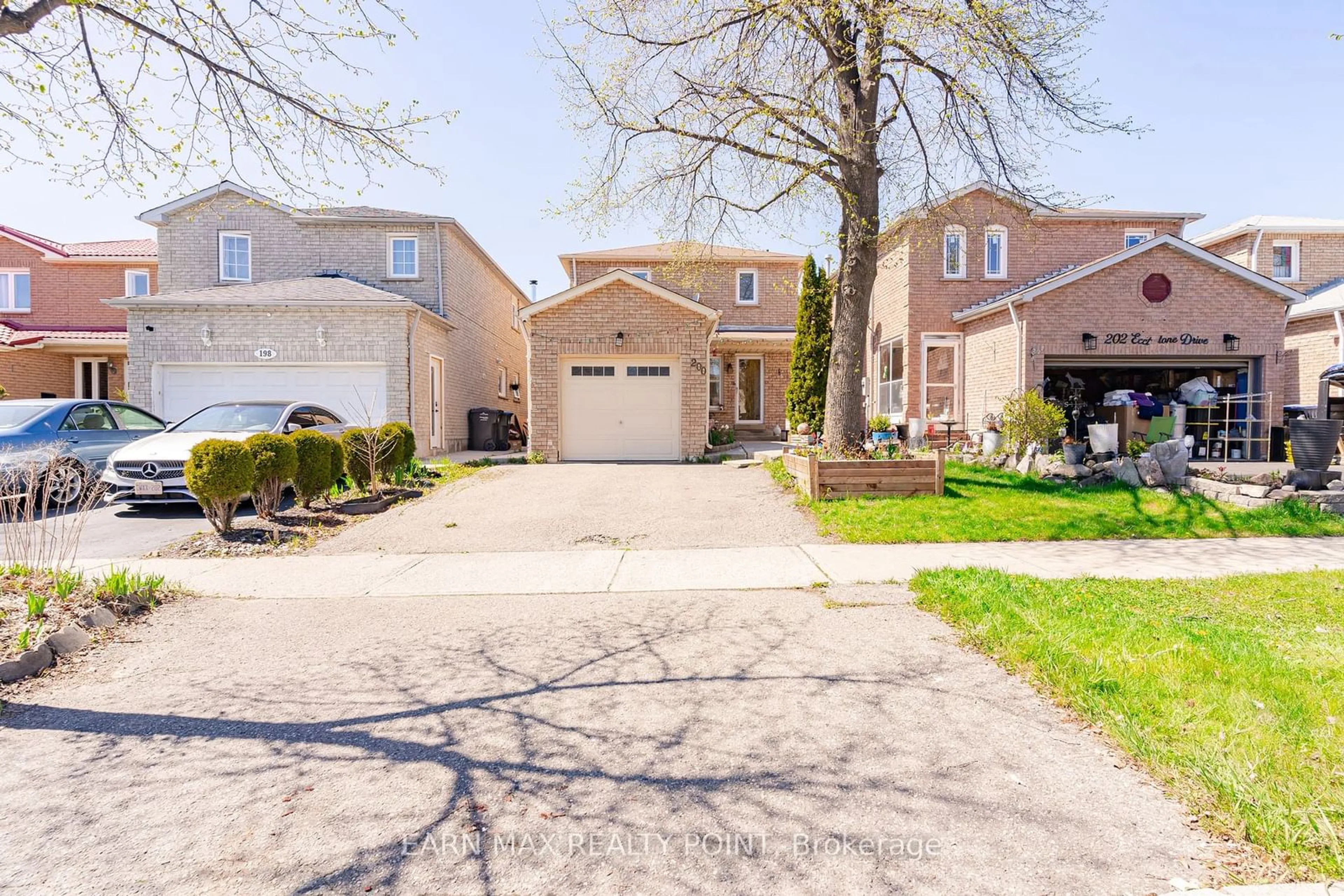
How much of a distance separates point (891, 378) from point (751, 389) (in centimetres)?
471

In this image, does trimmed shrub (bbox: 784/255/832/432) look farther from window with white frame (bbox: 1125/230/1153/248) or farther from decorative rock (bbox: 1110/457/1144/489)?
window with white frame (bbox: 1125/230/1153/248)

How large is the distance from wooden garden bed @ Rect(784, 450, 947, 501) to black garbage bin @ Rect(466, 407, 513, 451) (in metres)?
12.3

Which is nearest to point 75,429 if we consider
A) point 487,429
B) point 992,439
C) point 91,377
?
point 487,429

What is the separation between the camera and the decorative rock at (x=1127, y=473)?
9.49 metres

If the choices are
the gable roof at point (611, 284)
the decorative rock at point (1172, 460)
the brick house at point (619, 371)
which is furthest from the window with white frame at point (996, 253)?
the decorative rock at point (1172, 460)

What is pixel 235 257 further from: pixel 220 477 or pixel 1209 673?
pixel 1209 673

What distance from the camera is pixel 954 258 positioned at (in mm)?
16047

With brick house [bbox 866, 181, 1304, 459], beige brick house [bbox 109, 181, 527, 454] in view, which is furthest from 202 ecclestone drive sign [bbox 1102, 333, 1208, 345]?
beige brick house [bbox 109, 181, 527, 454]

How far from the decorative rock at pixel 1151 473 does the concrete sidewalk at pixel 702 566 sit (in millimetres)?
2493

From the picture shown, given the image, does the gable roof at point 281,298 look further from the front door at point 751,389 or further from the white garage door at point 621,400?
the front door at point 751,389

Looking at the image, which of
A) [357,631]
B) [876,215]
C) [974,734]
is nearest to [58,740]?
[357,631]

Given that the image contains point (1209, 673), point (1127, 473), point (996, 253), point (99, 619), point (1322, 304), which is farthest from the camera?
point (1322, 304)

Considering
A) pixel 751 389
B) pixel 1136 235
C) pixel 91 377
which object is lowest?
pixel 751 389

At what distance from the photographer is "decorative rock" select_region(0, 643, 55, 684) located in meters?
3.56
